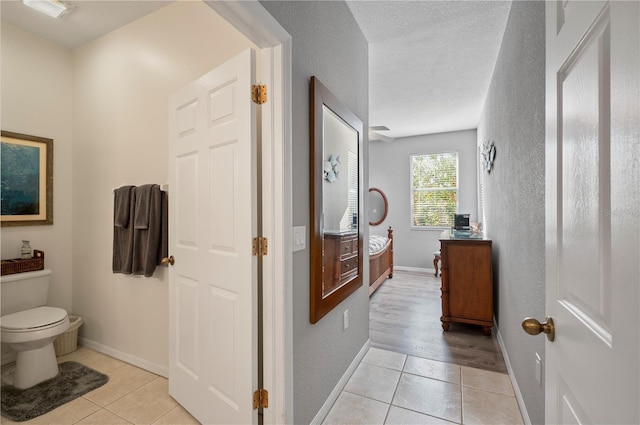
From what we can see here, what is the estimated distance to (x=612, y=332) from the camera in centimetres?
52

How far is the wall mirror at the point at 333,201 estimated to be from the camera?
170 cm

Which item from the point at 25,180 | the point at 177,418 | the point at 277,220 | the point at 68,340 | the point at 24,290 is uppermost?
the point at 25,180

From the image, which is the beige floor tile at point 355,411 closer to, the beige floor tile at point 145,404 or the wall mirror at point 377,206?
the beige floor tile at point 145,404

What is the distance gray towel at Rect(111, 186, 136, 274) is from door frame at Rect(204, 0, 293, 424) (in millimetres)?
1428

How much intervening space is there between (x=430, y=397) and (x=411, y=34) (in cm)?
286

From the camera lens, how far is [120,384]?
85.8 inches

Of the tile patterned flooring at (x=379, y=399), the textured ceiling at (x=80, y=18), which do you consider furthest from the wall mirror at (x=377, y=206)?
the textured ceiling at (x=80, y=18)

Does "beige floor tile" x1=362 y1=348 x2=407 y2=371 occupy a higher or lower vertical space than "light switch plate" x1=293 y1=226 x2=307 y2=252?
lower

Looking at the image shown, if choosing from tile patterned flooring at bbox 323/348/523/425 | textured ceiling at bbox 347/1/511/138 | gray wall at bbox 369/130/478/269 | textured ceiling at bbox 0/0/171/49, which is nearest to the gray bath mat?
tile patterned flooring at bbox 323/348/523/425

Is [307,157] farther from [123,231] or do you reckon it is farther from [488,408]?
[488,408]

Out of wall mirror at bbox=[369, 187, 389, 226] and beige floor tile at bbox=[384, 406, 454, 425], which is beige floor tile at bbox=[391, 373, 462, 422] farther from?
wall mirror at bbox=[369, 187, 389, 226]

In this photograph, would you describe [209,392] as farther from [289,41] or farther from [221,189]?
[289,41]

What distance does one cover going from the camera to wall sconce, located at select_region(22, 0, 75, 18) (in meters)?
2.10

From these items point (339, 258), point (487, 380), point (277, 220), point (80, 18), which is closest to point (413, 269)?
point (487, 380)
